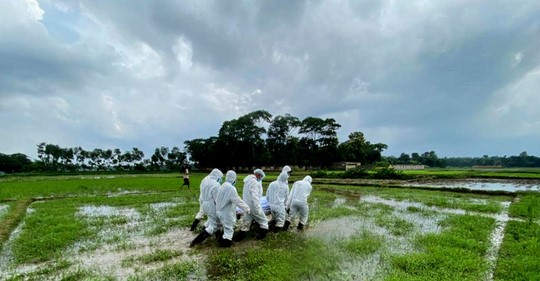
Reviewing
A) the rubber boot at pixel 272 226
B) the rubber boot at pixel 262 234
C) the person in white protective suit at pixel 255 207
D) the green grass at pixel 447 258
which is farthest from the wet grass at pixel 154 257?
the green grass at pixel 447 258

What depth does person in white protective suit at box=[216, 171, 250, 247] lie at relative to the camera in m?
8.59

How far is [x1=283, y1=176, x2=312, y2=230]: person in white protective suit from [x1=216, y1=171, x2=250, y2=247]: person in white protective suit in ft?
7.40

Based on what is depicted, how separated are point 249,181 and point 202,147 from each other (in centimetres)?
8146

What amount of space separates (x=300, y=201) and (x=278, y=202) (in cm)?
74

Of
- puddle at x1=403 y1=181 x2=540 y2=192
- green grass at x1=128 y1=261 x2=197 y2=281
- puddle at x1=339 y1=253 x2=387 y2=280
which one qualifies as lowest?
green grass at x1=128 y1=261 x2=197 y2=281

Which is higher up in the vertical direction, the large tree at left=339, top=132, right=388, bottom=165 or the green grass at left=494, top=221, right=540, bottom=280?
the large tree at left=339, top=132, right=388, bottom=165

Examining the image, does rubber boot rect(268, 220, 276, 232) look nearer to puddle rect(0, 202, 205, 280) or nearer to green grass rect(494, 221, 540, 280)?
puddle rect(0, 202, 205, 280)

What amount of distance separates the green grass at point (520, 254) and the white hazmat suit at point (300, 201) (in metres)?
5.34

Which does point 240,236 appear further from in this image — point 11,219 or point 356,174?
point 356,174

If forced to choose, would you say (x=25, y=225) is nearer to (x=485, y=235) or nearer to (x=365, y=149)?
(x=485, y=235)

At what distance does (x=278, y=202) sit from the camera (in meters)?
10.4

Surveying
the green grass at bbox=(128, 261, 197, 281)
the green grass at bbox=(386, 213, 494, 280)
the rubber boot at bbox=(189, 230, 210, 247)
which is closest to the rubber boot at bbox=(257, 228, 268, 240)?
the rubber boot at bbox=(189, 230, 210, 247)

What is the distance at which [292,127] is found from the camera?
76062mm

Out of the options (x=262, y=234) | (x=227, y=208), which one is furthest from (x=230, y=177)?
(x=262, y=234)
